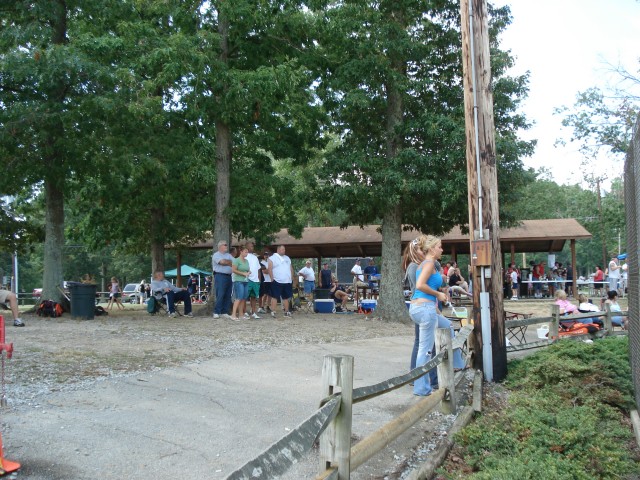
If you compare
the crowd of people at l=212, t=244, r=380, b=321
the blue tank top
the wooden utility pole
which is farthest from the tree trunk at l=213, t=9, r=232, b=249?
the blue tank top

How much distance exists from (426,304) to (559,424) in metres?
1.80

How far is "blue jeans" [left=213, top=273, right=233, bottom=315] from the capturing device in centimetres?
1438

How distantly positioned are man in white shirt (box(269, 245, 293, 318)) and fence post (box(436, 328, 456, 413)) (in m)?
9.02

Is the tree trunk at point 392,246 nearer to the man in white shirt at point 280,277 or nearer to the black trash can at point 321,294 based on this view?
the man in white shirt at point 280,277

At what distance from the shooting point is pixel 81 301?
14.7 metres

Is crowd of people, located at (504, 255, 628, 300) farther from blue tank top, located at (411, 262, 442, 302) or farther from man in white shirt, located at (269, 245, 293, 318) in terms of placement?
blue tank top, located at (411, 262, 442, 302)

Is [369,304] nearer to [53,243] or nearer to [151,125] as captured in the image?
[151,125]

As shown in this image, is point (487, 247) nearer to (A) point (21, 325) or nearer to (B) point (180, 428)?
(B) point (180, 428)

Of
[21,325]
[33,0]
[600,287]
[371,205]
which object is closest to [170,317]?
[21,325]

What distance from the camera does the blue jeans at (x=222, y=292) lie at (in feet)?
47.2

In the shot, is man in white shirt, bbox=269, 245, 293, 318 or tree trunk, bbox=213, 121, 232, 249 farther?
tree trunk, bbox=213, 121, 232, 249

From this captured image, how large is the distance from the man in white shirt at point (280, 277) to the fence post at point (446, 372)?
9021 mm

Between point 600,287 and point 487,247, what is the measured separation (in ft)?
84.4

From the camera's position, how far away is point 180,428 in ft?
17.9
